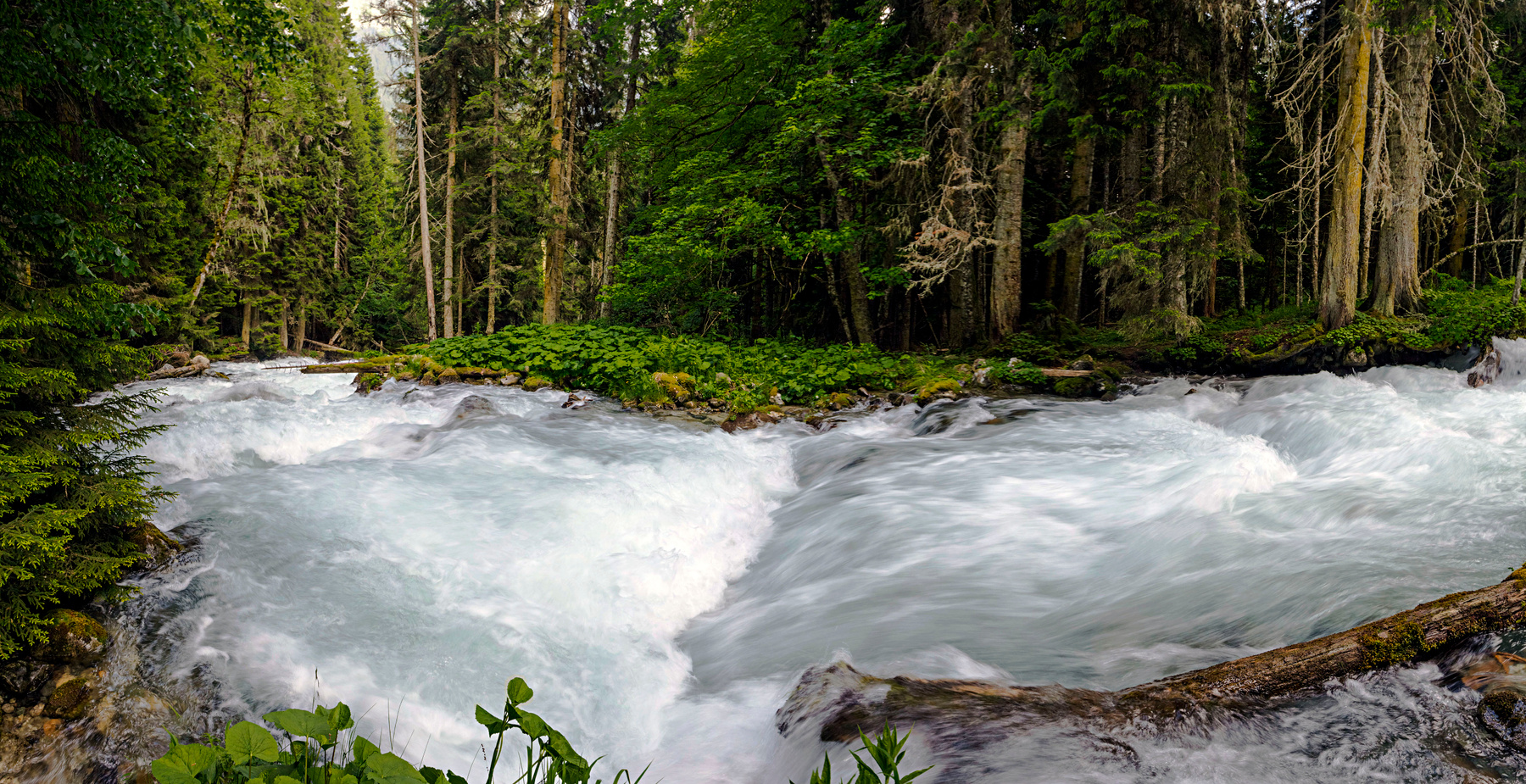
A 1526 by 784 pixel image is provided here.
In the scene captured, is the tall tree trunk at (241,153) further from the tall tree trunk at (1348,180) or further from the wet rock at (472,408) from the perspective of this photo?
the tall tree trunk at (1348,180)

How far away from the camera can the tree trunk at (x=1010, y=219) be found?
12.0m

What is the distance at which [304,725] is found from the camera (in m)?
1.30

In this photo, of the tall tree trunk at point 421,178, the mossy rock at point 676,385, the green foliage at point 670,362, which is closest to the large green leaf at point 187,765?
the green foliage at point 670,362

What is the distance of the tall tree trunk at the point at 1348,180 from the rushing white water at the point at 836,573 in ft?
9.94

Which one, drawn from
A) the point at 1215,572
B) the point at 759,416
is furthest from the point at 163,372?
the point at 1215,572

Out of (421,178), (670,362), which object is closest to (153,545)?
(670,362)

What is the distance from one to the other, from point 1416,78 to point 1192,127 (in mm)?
4089

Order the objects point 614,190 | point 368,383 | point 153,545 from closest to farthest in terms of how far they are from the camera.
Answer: point 153,545, point 368,383, point 614,190

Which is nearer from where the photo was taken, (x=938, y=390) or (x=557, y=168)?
(x=938, y=390)

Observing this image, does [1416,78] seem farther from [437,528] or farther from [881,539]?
[437,528]

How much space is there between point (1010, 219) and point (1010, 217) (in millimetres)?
30

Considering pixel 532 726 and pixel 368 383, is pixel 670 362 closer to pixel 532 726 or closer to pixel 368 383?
pixel 368 383

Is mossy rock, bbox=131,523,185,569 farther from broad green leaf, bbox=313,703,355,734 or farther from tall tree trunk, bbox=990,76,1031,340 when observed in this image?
tall tree trunk, bbox=990,76,1031,340

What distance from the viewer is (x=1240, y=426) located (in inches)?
321
